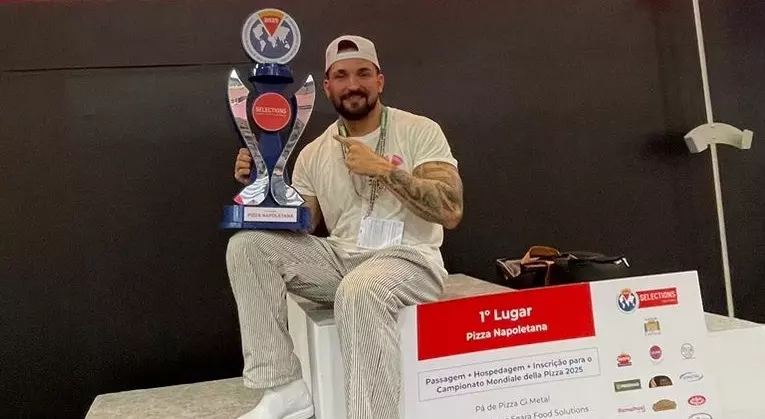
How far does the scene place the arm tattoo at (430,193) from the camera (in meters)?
1.76

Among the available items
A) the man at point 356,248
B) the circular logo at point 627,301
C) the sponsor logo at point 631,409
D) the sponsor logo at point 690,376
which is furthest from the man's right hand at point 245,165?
the sponsor logo at point 690,376

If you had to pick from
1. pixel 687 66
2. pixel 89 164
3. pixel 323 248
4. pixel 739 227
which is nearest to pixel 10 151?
pixel 89 164

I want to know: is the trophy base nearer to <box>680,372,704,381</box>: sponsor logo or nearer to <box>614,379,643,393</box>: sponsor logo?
<box>614,379,643,393</box>: sponsor logo

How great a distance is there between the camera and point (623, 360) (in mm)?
1742

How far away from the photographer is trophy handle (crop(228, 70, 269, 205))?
179cm

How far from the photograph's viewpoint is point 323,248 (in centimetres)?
188

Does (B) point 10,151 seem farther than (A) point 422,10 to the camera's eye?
No

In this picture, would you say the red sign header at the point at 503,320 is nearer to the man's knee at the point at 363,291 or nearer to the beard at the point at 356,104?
the man's knee at the point at 363,291

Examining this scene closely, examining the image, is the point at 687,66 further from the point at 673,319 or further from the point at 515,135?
the point at 673,319

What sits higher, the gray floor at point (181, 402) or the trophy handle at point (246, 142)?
the trophy handle at point (246, 142)

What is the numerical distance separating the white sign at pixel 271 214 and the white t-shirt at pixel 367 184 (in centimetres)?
18

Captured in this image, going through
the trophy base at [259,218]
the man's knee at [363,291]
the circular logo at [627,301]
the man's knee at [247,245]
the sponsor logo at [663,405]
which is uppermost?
the trophy base at [259,218]

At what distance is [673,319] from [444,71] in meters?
1.33

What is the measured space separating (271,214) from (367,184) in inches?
13.4
